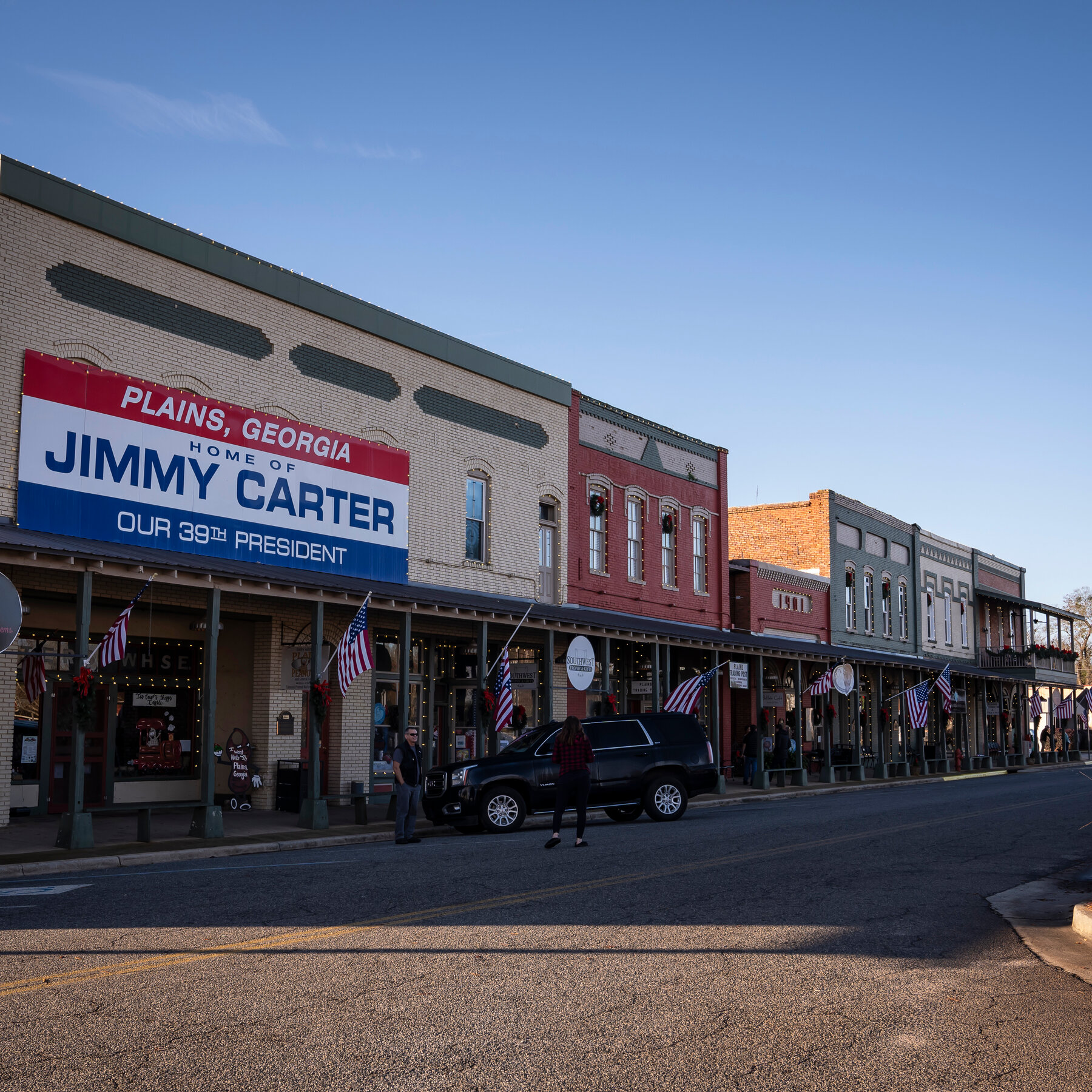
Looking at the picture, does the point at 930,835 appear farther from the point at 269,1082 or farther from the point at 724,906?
the point at 269,1082

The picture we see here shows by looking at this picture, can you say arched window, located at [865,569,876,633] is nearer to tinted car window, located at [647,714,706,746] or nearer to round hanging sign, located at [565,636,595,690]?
round hanging sign, located at [565,636,595,690]

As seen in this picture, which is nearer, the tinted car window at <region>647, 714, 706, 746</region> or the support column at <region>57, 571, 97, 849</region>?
the support column at <region>57, 571, 97, 849</region>

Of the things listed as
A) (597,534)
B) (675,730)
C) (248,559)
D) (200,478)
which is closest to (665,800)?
(675,730)

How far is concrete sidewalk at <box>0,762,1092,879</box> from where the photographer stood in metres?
13.8

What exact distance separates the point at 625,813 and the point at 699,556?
15.9 metres

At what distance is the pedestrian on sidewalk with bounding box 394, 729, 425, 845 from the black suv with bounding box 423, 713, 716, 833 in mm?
1088

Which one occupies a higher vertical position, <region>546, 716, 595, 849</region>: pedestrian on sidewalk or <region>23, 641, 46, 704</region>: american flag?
<region>23, 641, 46, 704</region>: american flag

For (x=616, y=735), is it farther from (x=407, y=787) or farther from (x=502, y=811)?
(x=407, y=787)

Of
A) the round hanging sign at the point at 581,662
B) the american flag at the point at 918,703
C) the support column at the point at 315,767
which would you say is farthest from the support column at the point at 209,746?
the american flag at the point at 918,703

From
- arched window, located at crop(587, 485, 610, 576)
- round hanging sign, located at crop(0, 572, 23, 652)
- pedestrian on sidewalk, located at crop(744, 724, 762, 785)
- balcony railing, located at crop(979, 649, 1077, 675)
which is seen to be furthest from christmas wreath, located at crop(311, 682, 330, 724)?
balcony railing, located at crop(979, 649, 1077, 675)

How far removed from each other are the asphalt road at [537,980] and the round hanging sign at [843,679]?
18.7m

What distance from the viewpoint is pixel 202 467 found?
19.7 m

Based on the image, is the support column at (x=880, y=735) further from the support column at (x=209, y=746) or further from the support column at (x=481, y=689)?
the support column at (x=209, y=746)

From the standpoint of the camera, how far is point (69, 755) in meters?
18.9
